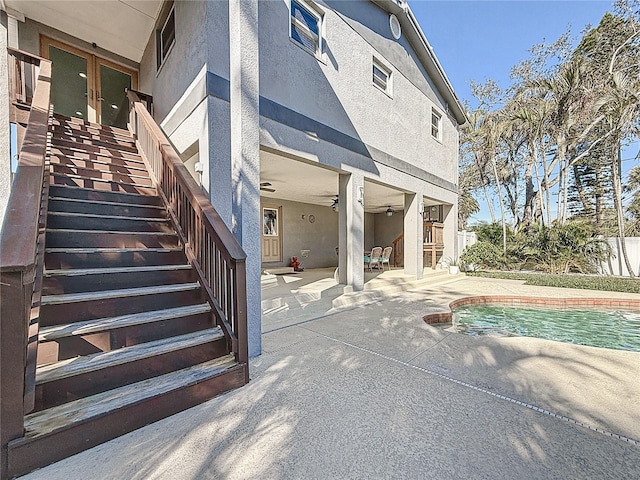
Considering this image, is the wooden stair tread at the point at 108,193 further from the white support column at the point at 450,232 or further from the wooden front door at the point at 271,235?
the white support column at the point at 450,232

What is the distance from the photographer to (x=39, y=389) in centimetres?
183

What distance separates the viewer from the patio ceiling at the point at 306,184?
5.71 m

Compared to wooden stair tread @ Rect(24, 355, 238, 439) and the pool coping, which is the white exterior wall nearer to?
wooden stair tread @ Rect(24, 355, 238, 439)

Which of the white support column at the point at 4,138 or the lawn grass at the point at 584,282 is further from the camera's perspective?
the lawn grass at the point at 584,282

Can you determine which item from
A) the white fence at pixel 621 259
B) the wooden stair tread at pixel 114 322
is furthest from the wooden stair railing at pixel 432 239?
the wooden stair tread at pixel 114 322

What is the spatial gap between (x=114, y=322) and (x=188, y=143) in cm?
295

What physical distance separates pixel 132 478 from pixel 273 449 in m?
0.78

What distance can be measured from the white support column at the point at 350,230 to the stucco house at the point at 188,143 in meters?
0.03

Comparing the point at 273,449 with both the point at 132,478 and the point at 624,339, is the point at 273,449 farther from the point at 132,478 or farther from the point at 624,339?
the point at 624,339

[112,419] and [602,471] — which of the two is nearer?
[602,471]

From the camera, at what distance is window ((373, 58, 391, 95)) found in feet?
Answer: 23.2

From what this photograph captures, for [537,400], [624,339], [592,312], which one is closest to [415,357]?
[537,400]

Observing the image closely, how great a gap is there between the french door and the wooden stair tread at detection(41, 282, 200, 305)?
6421 millimetres

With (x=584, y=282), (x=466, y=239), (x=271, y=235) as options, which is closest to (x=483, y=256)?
(x=466, y=239)
